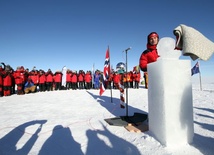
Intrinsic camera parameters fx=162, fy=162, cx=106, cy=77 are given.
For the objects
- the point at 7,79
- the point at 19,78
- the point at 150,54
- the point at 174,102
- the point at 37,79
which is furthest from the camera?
the point at 37,79

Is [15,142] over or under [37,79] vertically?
under

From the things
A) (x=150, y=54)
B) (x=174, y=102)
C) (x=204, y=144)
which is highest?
(x=150, y=54)

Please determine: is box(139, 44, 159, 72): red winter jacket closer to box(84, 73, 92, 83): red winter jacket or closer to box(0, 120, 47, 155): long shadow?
box(0, 120, 47, 155): long shadow

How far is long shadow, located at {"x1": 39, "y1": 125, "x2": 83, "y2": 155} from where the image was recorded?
2.99m

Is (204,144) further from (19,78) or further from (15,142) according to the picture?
(19,78)

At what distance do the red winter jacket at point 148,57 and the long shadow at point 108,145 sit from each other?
1866 millimetres

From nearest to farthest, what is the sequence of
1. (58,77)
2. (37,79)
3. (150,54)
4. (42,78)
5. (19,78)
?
(150,54) < (19,78) < (37,79) < (42,78) < (58,77)

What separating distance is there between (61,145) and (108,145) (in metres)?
0.95

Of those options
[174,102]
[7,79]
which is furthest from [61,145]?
[7,79]

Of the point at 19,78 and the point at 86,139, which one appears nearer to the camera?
the point at 86,139

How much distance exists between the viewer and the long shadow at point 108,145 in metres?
2.90

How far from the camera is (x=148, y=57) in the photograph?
416cm

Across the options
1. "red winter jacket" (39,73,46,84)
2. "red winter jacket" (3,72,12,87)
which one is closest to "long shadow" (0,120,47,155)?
"red winter jacket" (3,72,12,87)

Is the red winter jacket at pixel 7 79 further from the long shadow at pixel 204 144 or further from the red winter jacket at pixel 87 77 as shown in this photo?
the long shadow at pixel 204 144
